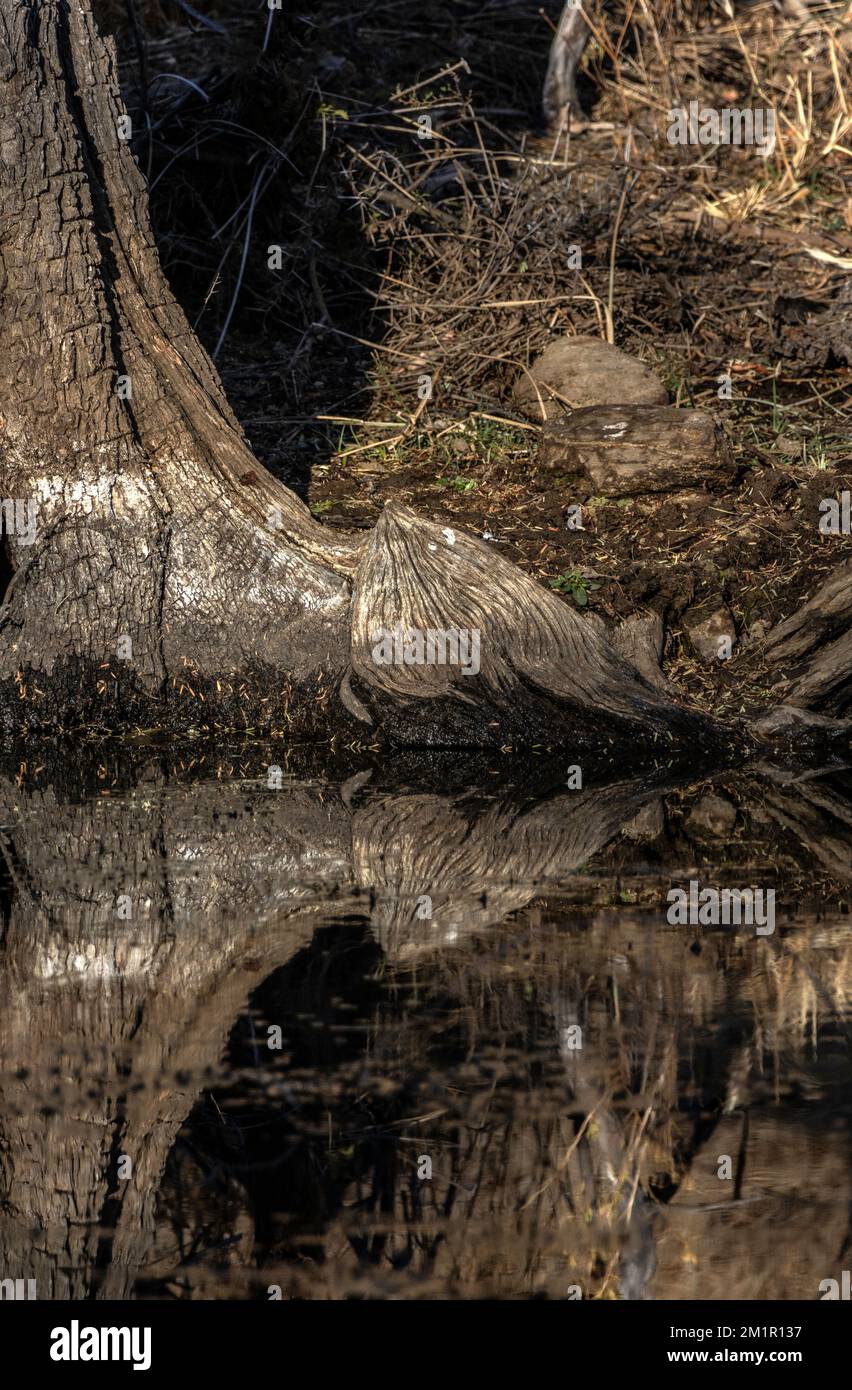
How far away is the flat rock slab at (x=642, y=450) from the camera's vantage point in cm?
942

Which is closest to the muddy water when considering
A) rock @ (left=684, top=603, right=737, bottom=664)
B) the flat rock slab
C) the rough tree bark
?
the rough tree bark

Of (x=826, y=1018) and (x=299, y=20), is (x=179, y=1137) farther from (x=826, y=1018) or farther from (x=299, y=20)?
(x=299, y=20)

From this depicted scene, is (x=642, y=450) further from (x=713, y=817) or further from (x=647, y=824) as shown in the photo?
(x=647, y=824)

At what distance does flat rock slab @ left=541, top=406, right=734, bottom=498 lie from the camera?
9422 mm

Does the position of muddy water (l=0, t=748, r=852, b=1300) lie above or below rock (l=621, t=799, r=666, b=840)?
below

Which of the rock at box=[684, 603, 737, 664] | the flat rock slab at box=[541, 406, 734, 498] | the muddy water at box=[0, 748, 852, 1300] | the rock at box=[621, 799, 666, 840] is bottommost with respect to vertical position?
the muddy water at box=[0, 748, 852, 1300]

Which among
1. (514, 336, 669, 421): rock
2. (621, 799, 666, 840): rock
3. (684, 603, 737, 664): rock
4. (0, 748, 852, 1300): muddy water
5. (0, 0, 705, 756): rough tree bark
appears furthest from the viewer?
(514, 336, 669, 421): rock

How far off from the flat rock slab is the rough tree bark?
183cm

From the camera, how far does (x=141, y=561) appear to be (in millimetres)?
7945

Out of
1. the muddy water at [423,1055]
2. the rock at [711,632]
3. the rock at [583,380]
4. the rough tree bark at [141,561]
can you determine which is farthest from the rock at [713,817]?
the rock at [583,380]

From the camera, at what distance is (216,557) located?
26.2ft

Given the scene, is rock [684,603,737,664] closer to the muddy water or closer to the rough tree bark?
the rough tree bark

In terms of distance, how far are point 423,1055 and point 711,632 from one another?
189 inches

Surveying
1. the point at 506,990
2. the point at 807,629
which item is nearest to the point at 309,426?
the point at 807,629
